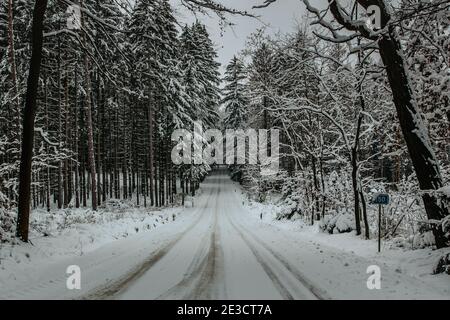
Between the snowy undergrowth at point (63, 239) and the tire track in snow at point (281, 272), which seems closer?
the tire track in snow at point (281, 272)

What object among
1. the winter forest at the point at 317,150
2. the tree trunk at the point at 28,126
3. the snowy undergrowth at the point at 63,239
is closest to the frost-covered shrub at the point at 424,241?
the winter forest at the point at 317,150

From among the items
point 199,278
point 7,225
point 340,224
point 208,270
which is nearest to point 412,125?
point 208,270

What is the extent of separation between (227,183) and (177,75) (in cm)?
3293

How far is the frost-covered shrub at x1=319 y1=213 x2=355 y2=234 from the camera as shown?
1692 centimetres

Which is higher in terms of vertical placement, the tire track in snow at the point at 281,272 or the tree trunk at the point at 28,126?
the tree trunk at the point at 28,126

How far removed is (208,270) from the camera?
8969 mm

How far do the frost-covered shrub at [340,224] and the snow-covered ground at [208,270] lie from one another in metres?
1.90

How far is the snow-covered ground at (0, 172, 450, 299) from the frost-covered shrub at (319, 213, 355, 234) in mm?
1900

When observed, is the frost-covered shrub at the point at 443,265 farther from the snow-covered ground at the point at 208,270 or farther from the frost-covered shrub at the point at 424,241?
the frost-covered shrub at the point at 424,241

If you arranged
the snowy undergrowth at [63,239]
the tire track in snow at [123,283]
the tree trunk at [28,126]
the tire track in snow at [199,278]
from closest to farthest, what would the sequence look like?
the tire track in snow at [123,283] < the tire track in snow at [199,278] < the snowy undergrowth at [63,239] < the tree trunk at [28,126]

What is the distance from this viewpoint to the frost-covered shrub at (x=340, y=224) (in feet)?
55.5

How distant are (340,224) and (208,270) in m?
9.75

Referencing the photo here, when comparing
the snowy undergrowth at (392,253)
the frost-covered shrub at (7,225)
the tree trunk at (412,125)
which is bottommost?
the snowy undergrowth at (392,253)
